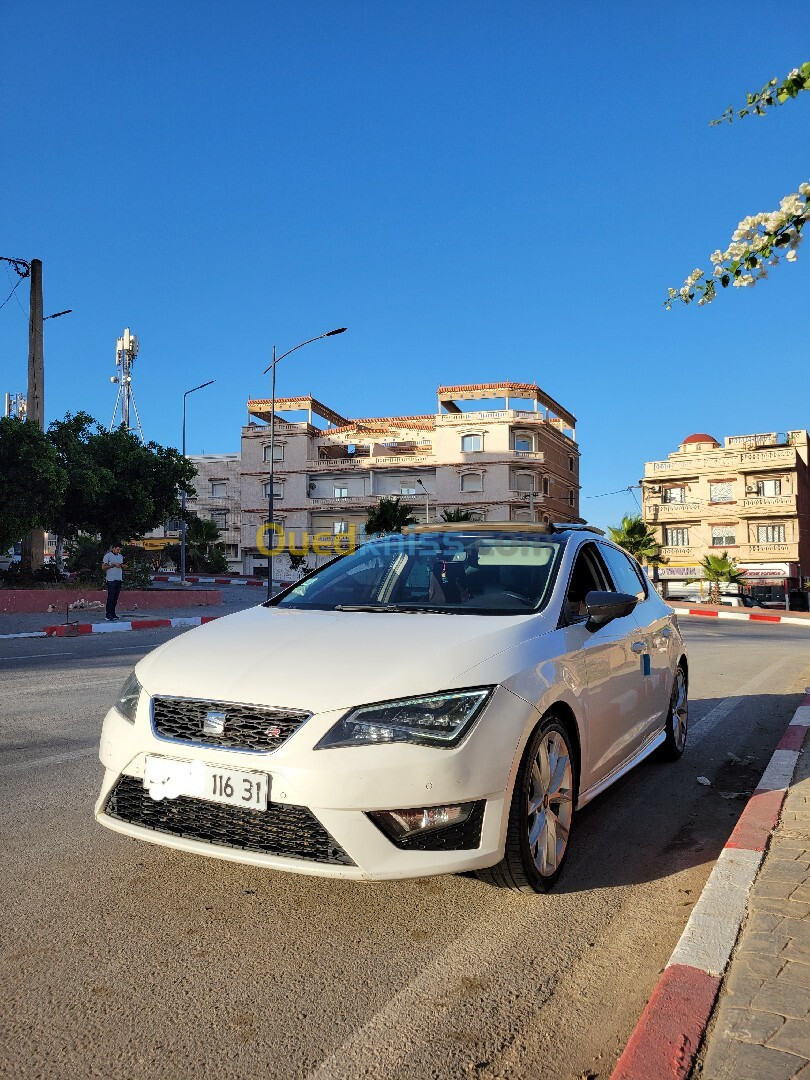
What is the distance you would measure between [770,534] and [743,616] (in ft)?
72.5

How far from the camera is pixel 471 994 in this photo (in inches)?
93.9

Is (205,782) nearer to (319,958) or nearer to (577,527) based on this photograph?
(319,958)

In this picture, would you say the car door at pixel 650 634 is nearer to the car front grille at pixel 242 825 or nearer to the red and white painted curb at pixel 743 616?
the car front grille at pixel 242 825

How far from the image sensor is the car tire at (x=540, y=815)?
113 inches

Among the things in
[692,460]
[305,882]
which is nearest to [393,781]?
[305,882]

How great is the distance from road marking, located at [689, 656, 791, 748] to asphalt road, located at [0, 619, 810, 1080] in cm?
232

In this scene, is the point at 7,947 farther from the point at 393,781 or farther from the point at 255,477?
the point at 255,477

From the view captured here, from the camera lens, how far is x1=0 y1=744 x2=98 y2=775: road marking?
4.84 metres

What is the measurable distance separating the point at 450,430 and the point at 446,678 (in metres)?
58.9

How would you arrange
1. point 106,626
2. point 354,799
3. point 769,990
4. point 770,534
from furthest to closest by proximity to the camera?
1. point 770,534
2. point 106,626
3. point 354,799
4. point 769,990

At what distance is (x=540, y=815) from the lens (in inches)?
121

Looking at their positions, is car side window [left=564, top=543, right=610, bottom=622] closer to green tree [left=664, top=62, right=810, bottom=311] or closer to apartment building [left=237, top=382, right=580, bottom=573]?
green tree [left=664, top=62, right=810, bottom=311]

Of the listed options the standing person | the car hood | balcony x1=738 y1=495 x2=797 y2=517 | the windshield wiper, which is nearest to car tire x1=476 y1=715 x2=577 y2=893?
the car hood

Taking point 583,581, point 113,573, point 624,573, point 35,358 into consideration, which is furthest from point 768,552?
point 583,581
